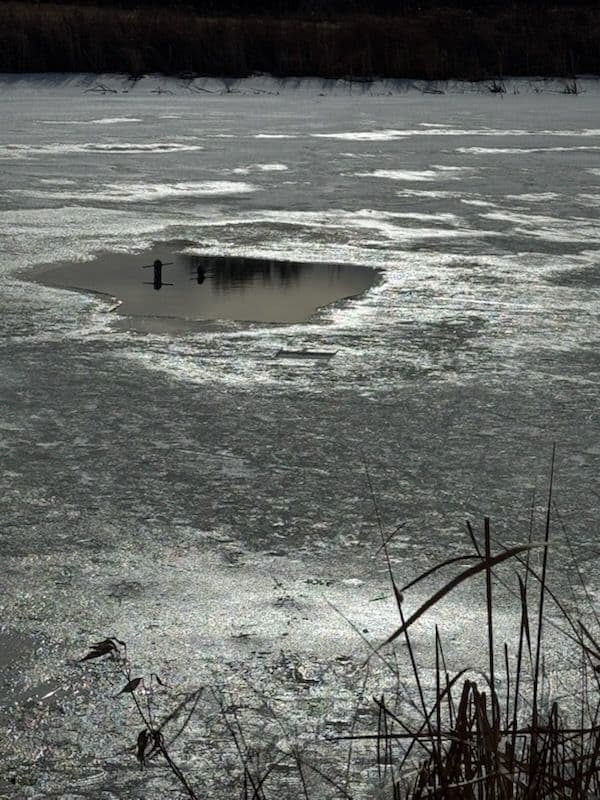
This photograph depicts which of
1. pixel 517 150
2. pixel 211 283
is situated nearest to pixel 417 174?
pixel 517 150

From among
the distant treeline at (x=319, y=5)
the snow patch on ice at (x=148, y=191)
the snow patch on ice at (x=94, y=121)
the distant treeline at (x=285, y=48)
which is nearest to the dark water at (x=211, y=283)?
the snow patch on ice at (x=148, y=191)

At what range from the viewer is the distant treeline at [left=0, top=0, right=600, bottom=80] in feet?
71.3

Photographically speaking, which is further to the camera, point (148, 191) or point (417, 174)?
point (417, 174)

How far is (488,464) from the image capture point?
139 inches

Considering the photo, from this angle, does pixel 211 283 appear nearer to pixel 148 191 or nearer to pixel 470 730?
pixel 148 191

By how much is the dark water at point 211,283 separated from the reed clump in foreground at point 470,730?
2.80 meters

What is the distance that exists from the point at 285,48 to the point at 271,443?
19562 millimetres

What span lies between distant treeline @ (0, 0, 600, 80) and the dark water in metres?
15.2

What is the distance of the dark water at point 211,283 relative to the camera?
217 inches

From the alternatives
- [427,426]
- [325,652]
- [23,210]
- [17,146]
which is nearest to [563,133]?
[17,146]

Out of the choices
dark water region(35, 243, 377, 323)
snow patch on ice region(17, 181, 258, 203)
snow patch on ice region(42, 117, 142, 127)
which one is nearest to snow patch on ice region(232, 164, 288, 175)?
snow patch on ice region(17, 181, 258, 203)

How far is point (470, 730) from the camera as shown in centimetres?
162

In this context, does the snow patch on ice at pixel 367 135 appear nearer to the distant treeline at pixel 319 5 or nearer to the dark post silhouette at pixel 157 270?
the dark post silhouette at pixel 157 270

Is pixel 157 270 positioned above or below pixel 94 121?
below
